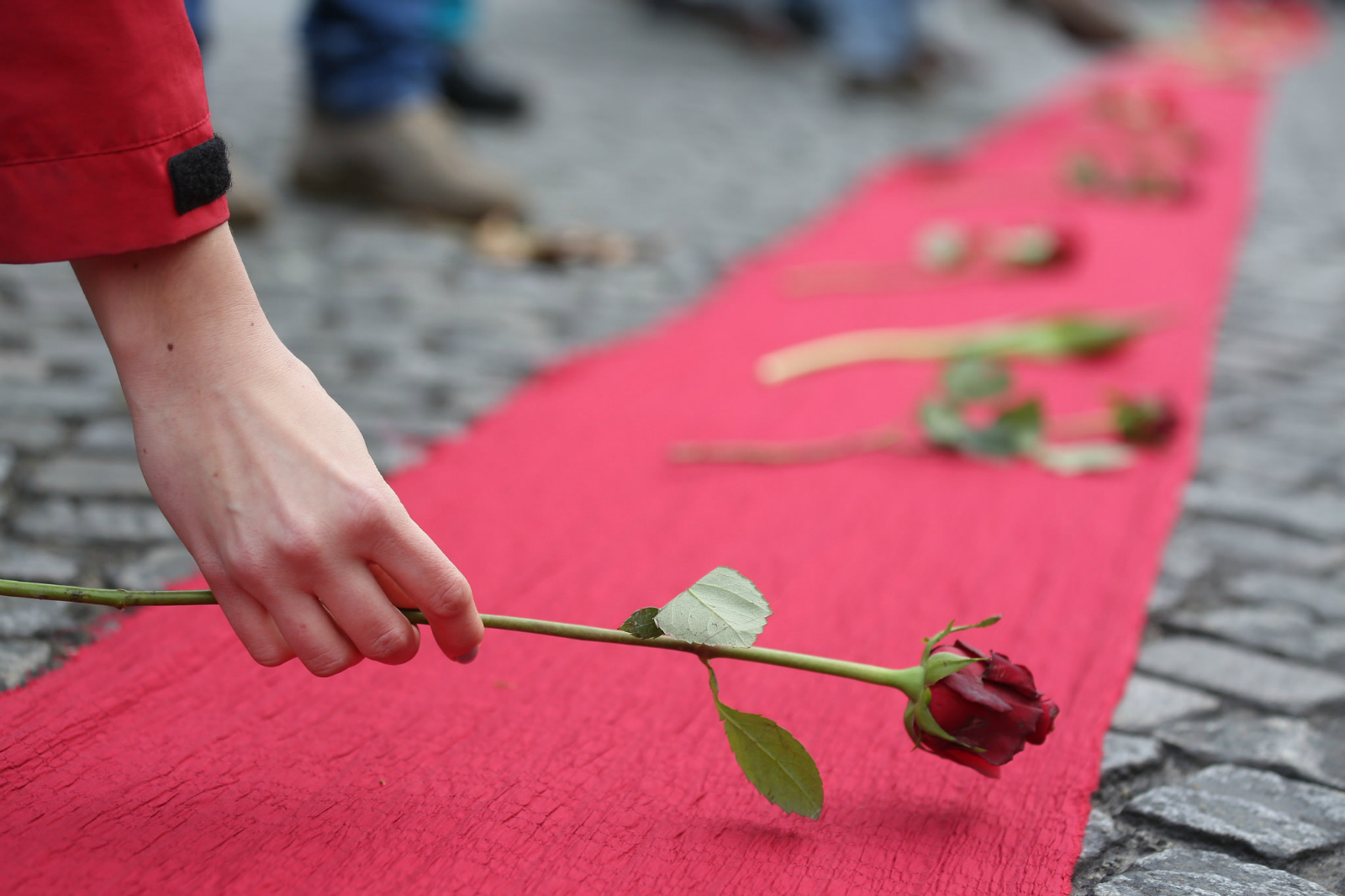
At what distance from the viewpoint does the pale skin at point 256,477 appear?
2.47 ft

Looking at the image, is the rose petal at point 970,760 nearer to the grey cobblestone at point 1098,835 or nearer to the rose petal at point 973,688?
the rose petal at point 973,688

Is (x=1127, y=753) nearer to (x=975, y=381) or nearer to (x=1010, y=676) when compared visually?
(x=1010, y=676)

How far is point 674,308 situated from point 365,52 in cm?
112

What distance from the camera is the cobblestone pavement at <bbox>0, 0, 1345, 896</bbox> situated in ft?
3.38

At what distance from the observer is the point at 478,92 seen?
4.32 m

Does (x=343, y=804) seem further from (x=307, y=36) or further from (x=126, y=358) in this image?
(x=307, y=36)

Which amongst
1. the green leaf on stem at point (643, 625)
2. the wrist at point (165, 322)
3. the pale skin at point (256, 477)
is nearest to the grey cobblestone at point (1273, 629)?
the green leaf on stem at point (643, 625)

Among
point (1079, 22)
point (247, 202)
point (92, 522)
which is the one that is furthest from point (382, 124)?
point (1079, 22)

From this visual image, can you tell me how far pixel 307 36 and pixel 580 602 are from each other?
229 centimetres

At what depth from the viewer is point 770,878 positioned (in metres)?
0.84

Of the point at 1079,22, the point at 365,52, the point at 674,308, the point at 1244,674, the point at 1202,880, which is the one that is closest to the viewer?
the point at 1202,880

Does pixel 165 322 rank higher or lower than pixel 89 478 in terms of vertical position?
higher

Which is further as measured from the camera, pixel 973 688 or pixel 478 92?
pixel 478 92

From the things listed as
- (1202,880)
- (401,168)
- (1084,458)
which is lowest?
(401,168)
